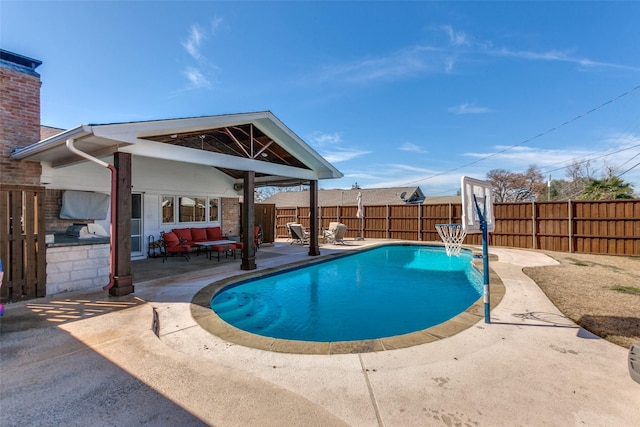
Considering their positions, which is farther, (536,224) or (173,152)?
(536,224)

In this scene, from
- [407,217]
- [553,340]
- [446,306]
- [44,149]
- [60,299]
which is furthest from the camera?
[407,217]

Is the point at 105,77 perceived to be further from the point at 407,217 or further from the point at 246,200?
the point at 407,217

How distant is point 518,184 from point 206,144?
33682mm

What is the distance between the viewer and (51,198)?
7.80 meters

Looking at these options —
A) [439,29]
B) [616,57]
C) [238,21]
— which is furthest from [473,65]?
[238,21]

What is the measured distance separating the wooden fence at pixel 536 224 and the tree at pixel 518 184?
1940cm

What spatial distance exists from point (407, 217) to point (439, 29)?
9360 mm

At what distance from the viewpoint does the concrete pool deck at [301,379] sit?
2.21 meters

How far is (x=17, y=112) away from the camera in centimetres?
642

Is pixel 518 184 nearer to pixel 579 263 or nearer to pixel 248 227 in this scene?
pixel 579 263

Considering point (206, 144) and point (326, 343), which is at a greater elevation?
point (206, 144)

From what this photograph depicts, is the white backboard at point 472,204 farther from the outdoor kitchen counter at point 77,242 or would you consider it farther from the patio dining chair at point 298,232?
the patio dining chair at point 298,232

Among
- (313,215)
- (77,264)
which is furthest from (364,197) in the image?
(77,264)

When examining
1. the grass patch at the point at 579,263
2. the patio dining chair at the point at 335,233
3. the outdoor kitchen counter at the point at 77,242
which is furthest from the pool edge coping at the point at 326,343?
the patio dining chair at the point at 335,233
